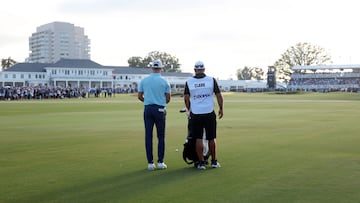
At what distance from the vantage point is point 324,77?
13575cm

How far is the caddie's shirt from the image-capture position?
9.73 metres

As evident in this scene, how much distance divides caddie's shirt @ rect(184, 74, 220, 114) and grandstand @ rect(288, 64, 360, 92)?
122892 millimetres

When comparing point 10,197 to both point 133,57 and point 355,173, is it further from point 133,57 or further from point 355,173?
point 133,57

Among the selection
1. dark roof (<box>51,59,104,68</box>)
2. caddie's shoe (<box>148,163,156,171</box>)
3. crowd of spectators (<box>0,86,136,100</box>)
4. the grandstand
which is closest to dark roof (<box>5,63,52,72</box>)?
dark roof (<box>51,59,104,68</box>)

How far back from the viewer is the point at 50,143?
14.1m

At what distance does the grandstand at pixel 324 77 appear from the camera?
428ft

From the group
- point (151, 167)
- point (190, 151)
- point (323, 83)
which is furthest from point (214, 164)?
point (323, 83)

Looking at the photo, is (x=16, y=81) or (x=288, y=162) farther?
(x=16, y=81)

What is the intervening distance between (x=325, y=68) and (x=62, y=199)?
440 ft

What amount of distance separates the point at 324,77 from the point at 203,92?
132 meters

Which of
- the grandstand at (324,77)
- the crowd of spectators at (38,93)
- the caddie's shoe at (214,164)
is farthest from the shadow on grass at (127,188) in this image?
the grandstand at (324,77)

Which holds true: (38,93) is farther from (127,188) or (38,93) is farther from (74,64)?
(127,188)

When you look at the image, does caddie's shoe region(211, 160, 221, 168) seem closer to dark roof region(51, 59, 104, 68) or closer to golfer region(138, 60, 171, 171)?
golfer region(138, 60, 171, 171)

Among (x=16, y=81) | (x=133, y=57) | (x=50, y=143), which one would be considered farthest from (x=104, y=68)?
(x=50, y=143)
